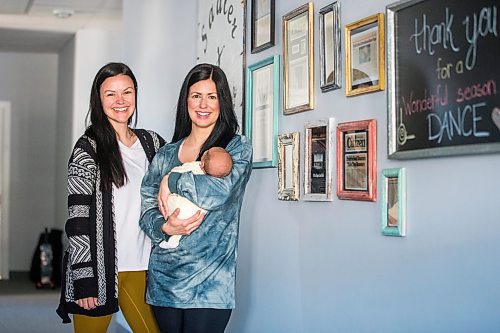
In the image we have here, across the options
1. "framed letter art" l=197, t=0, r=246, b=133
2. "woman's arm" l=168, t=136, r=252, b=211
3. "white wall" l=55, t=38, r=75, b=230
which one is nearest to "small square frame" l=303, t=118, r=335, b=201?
"woman's arm" l=168, t=136, r=252, b=211

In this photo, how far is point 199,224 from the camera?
7.76 ft

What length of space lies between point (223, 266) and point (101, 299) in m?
0.41

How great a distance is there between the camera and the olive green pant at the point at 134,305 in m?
2.64

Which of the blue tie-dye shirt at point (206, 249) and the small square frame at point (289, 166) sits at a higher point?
the small square frame at point (289, 166)

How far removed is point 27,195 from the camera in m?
9.29

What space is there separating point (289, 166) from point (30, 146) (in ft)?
22.1

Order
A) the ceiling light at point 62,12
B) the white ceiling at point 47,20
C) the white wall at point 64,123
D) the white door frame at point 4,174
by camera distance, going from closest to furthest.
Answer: the white ceiling at point 47,20 < the ceiling light at point 62,12 < the white wall at point 64,123 < the white door frame at point 4,174

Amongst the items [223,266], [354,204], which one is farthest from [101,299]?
[354,204]

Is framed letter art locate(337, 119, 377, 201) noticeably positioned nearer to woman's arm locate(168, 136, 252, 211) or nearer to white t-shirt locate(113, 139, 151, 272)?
woman's arm locate(168, 136, 252, 211)

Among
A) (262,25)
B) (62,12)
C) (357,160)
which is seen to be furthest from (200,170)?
(62,12)

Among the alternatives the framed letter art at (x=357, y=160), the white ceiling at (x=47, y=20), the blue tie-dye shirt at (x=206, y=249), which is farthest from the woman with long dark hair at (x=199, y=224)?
the white ceiling at (x=47, y=20)

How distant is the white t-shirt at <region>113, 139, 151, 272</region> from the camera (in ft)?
8.58

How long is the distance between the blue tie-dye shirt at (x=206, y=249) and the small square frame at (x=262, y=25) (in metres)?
0.92

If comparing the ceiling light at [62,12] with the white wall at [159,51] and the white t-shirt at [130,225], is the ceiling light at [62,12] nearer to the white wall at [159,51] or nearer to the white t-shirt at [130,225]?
the white wall at [159,51]
